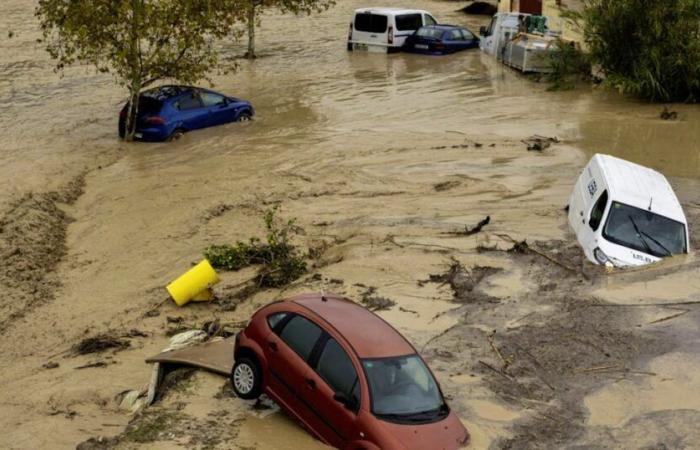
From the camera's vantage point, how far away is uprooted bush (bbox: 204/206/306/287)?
1495cm

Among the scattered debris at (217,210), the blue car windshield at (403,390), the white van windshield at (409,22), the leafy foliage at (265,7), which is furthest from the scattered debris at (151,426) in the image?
the white van windshield at (409,22)

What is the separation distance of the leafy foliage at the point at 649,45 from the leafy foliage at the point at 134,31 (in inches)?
421

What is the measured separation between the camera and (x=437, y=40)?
3409 cm

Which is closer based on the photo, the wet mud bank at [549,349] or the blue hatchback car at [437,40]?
the wet mud bank at [549,349]

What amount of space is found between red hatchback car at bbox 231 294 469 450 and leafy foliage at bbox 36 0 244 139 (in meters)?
13.2

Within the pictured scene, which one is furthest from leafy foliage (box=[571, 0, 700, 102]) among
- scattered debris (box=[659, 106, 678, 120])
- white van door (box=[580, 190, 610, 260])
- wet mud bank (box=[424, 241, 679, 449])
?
wet mud bank (box=[424, 241, 679, 449])

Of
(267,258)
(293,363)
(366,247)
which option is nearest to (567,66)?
(366,247)

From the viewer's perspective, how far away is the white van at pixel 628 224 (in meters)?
14.9

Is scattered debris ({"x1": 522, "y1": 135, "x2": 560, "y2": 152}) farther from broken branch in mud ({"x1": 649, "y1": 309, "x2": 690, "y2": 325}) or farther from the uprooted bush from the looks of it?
broken branch in mud ({"x1": 649, "y1": 309, "x2": 690, "y2": 325})

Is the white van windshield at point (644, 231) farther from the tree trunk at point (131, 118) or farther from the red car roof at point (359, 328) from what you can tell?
the tree trunk at point (131, 118)

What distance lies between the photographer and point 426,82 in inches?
1201

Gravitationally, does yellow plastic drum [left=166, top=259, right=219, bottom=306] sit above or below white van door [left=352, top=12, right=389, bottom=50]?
below

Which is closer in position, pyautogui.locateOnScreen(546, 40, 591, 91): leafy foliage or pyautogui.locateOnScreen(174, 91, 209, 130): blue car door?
pyautogui.locateOnScreen(174, 91, 209, 130): blue car door

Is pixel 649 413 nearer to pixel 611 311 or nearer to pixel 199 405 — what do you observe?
pixel 611 311
